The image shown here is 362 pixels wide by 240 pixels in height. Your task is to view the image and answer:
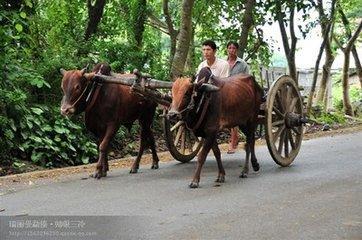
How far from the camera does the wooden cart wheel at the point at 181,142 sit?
31.9 ft

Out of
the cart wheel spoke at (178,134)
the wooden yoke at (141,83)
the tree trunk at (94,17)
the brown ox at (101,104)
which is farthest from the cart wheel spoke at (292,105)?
the tree trunk at (94,17)

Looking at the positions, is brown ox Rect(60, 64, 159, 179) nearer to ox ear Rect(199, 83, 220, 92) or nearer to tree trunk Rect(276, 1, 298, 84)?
ox ear Rect(199, 83, 220, 92)

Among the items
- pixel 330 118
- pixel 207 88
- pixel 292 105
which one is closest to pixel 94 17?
pixel 292 105

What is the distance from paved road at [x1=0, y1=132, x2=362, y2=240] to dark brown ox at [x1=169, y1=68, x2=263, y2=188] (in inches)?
22.0

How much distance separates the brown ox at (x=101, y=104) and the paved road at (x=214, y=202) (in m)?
0.61

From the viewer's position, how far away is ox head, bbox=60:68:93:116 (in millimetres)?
8156

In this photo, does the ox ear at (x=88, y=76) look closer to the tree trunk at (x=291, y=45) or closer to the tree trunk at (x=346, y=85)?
the tree trunk at (x=291, y=45)

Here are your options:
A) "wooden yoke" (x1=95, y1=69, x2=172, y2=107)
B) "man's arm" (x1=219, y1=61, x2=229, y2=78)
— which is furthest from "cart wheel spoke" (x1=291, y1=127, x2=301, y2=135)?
"wooden yoke" (x1=95, y1=69, x2=172, y2=107)

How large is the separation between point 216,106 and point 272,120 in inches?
78.9

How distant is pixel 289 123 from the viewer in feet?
31.6

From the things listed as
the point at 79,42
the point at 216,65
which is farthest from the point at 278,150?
the point at 79,42

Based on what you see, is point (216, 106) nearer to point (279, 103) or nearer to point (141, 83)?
point (141, 83)

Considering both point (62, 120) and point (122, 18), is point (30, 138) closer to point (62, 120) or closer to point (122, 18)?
point (62, 120)

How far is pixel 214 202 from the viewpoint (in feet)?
22.1
